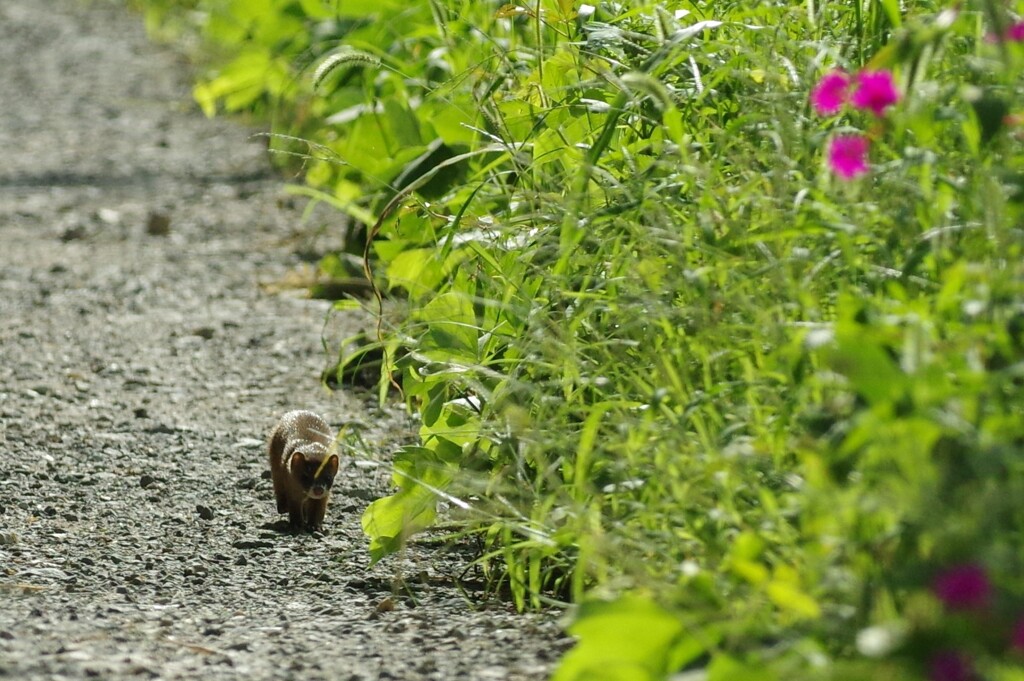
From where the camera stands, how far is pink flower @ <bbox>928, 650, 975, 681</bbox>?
1574mm

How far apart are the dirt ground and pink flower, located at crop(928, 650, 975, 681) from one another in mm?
852

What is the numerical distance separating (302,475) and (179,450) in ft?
2.27

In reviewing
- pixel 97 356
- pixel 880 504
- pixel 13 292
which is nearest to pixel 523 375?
pixel 880 504

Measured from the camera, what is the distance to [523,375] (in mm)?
2902

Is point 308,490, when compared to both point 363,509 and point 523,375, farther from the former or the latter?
point 523,375

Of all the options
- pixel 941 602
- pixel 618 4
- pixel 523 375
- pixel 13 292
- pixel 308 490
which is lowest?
pixel 13 292


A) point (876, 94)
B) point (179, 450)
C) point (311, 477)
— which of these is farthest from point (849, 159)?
point (179, 450)

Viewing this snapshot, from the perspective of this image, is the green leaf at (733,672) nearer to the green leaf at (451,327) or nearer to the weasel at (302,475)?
the green leaf at (451,327)

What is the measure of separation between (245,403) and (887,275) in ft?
7.31

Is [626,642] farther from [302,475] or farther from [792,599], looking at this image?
[302,475]

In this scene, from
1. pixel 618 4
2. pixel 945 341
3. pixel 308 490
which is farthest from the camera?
pixel 618 4

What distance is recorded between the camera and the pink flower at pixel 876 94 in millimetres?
1970

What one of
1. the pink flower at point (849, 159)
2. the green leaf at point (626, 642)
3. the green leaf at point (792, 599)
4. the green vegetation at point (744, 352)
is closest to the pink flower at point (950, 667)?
the green vegetation at point (744, 352)

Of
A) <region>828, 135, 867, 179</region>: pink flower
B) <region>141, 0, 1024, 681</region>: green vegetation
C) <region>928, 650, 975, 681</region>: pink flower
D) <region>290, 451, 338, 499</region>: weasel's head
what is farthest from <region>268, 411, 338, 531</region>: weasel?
<region>928, 650, 975, 681</region>: pink flower
